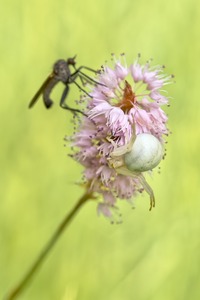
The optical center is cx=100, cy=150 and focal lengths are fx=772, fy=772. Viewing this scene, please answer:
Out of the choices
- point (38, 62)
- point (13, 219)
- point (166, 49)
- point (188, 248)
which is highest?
point (166, 49)

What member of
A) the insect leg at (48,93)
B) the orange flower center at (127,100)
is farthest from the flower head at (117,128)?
the insect leg at (48,93)

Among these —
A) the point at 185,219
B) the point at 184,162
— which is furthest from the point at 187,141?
the point at 185,219

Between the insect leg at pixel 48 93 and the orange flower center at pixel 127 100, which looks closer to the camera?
the orange flower center at pixel 127 100

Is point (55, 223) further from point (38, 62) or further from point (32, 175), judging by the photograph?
point (38, 62)

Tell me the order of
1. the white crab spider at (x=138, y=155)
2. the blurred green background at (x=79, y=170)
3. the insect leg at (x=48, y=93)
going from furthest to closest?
the blurred green background at (x=79, y=170) → the insect leg at (x=48, y=93) → the white crab spider at (x=138, y=155)

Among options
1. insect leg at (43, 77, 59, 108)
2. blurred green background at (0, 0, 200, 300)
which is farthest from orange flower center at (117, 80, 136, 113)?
blurred green background at (0, 0, 200, 300)

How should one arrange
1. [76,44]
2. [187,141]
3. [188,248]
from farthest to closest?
[76,44]
[187,141]
[188,248]

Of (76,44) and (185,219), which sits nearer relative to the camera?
(185,219)

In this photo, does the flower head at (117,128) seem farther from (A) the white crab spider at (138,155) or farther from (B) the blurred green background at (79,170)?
(B) the blurred green background at (79,170)
